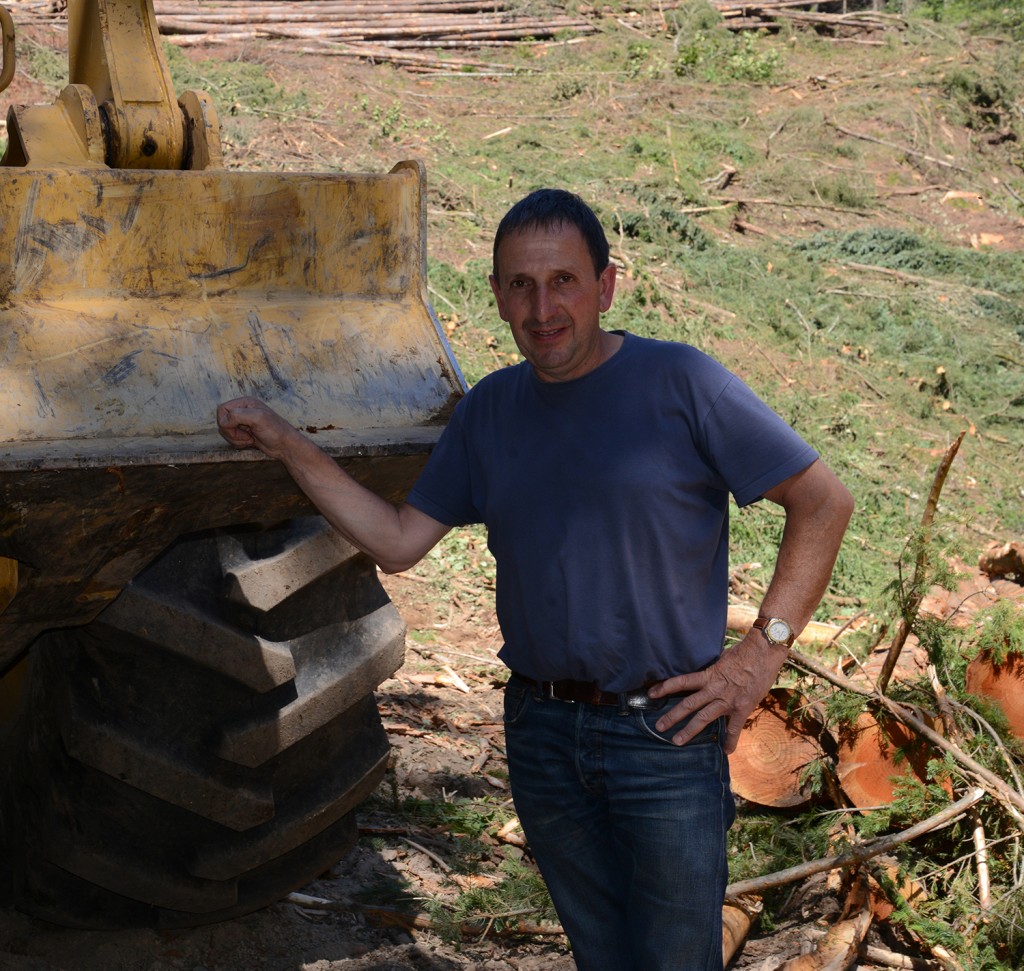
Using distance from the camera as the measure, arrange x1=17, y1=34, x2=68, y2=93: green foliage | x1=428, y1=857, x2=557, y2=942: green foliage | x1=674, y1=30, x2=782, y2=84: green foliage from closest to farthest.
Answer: x1=428, y1=857, x2=557, y2=942: green foliage
x1=17, y1=34, x2=68, y2=93: green foliage
x1=674, y1=30, x2=782, y2=84: green foliage

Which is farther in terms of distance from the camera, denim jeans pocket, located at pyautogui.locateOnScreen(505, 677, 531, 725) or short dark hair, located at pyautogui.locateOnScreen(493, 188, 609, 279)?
denim jeans pocket, located at pyautogui.locateOnScreen(505, 677, 531, 725)

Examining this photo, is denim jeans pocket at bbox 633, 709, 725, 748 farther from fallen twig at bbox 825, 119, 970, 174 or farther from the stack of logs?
fallen twig at bbox 825, 119, 970, 174

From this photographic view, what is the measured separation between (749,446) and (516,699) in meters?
0.71

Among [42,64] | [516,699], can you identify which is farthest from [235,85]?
[516,699]

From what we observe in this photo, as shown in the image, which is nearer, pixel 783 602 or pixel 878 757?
pixel 783 602

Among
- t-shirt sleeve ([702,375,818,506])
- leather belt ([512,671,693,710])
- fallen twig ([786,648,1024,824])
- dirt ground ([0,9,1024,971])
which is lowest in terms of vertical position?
dirt ground ([0,9,1024,971])

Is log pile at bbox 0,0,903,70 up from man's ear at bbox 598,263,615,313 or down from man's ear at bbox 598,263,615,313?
up

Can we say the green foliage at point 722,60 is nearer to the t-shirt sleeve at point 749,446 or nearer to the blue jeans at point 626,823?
the t-shirt sleeve at point 749,446

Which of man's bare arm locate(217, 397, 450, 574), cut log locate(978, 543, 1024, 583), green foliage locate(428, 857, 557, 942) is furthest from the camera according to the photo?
cut log locate(978, 543, 1024, 583)

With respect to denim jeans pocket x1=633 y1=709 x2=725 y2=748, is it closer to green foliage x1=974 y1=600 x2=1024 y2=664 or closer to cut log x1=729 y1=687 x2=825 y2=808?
cut log x1=729 y1=687 x2=825 y2=808

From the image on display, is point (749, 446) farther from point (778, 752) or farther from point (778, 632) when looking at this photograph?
point (778, 752)

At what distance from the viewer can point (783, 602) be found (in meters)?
2.46

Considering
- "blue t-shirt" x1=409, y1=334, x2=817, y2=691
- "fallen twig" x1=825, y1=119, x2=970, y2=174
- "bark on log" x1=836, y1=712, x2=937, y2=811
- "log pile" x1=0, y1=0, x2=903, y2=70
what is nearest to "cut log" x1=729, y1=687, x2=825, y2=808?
"bark on log" x1=836, y1=712, x2=937, y2=811

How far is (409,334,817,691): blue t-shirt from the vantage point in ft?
7.82
